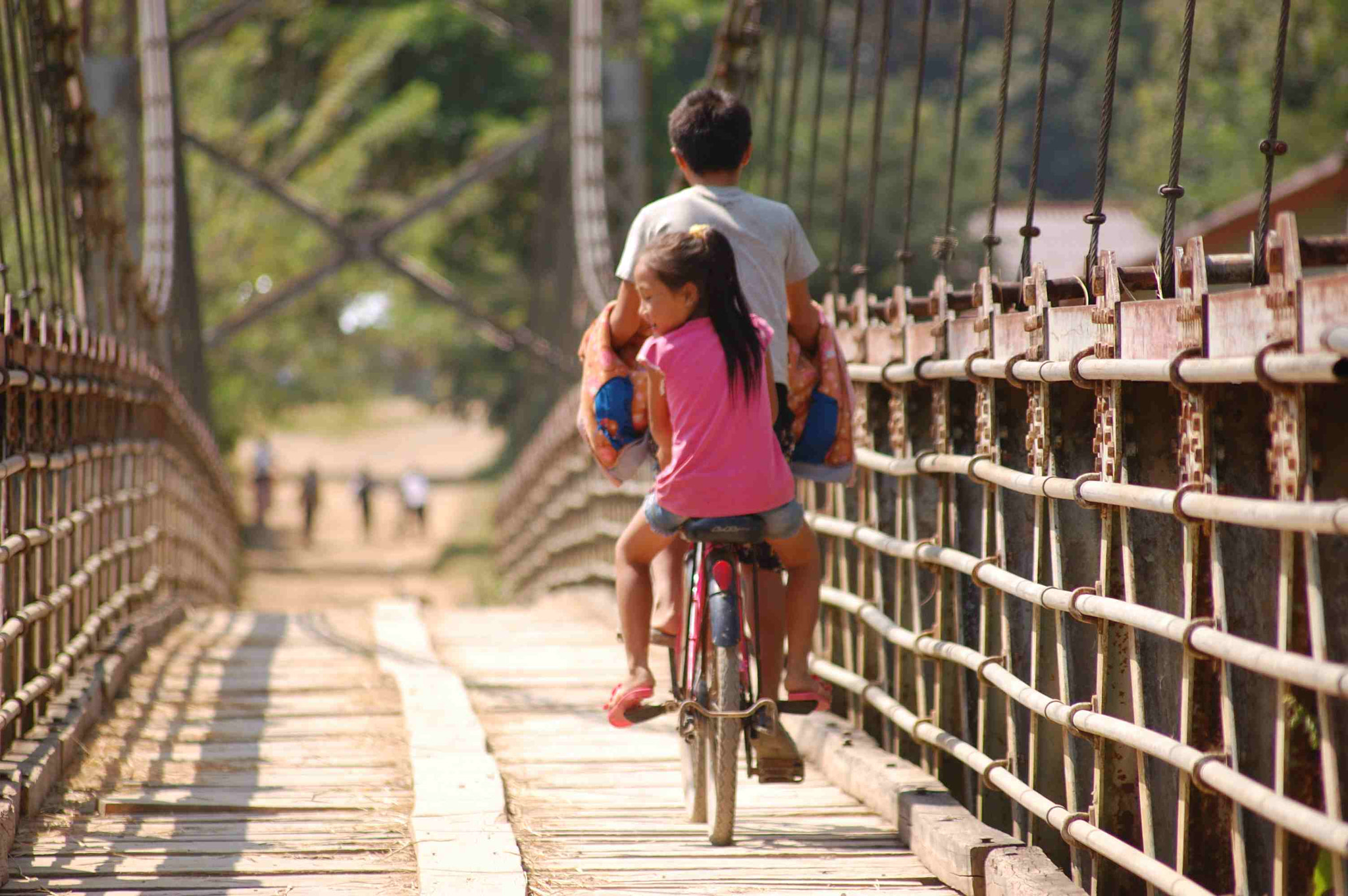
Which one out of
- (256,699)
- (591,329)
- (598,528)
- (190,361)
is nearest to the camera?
(591,329)

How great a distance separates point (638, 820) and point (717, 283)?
1.06m

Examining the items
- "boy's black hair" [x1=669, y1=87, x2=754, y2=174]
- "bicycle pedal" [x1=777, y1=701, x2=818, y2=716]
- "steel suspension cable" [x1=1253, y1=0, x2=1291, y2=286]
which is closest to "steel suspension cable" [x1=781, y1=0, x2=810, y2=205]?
"boy's black hair" [x1=669, y1=87, x2=754, y2=174]

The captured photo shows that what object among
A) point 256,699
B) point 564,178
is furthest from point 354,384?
point 256,699

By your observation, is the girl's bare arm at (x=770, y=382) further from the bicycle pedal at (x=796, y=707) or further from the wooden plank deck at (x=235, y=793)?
the wooden plank deck at (x=235, y=793)

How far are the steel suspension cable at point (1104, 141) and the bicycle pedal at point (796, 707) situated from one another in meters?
0.94

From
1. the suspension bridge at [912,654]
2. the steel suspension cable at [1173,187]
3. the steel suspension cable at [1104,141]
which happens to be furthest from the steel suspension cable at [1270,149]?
the steel suspension cable at [1104,141]

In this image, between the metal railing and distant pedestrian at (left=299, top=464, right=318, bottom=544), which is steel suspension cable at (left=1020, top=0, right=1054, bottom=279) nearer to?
the metal railing

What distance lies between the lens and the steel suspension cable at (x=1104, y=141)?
2.59m

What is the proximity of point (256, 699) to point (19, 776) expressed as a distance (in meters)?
1.49

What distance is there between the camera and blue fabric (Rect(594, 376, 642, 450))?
10.2 feet

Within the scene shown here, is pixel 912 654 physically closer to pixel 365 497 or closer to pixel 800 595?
pixel 800 595

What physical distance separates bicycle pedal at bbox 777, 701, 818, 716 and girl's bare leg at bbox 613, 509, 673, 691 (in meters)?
0.26

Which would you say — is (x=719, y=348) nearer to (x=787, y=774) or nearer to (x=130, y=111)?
(x=787, y=774)

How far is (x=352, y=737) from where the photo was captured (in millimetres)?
3945
